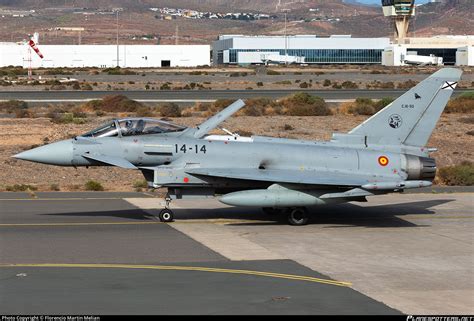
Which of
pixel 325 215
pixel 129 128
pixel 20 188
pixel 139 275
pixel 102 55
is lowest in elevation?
pixel 325 215

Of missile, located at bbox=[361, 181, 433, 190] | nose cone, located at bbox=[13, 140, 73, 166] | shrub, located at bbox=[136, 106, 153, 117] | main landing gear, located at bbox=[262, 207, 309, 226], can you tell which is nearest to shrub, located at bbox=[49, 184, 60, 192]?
nose cone, located at bbox=[13, 140, 73, 166]

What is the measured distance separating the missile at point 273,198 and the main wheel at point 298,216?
28.0 inches

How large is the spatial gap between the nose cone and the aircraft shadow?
2.49 metres

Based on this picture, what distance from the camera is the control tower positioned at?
627ft

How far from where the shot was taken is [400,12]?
193375mm

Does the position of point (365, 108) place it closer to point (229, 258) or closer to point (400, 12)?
point (229, 258)

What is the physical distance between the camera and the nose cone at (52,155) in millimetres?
22203

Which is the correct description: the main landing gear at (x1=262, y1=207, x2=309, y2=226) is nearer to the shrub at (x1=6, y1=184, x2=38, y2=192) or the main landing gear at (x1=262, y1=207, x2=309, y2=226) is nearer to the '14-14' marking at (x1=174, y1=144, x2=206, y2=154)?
the '14-14' marking at (x1=174, y1=144, x2=206, y2=154)

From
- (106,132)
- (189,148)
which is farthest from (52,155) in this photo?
(189,148)

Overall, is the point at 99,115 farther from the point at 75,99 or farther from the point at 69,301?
the point at 69,301

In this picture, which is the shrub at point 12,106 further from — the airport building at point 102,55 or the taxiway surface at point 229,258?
the airport building at point 102,55

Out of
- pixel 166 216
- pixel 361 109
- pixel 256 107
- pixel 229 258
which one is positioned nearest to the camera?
pixel 229 258

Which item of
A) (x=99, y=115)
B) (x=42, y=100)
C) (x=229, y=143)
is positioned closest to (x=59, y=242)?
(x=229, y=143)

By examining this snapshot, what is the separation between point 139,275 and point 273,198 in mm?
6240
